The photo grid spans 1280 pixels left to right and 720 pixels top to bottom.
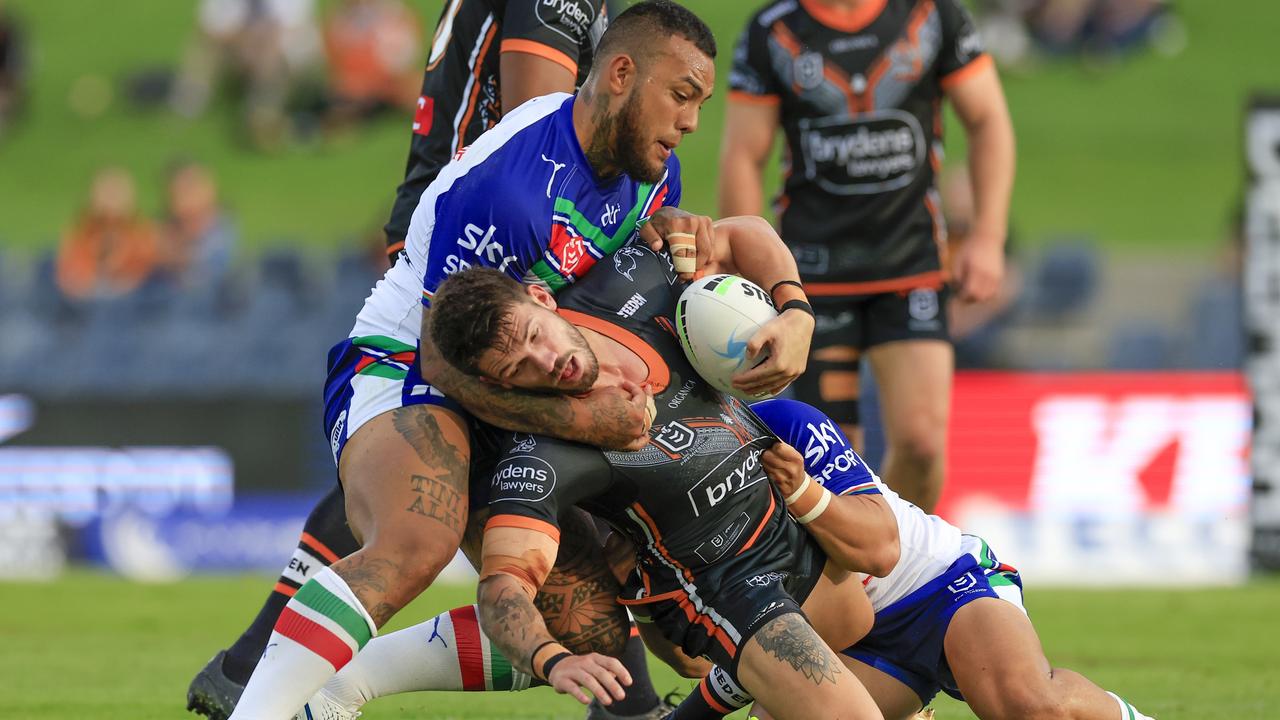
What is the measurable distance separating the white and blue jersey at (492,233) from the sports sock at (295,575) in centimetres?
50

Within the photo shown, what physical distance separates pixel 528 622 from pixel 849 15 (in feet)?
12.7

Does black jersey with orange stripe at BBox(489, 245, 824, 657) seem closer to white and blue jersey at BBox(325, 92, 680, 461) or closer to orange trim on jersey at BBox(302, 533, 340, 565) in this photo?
white and blue jersey at BBox(325, 92, 680, 461)

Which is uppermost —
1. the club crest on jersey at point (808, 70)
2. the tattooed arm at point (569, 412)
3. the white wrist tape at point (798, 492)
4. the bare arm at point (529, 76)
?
the bare arm at point (529, 76)

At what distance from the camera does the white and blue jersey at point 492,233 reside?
15.4 feet

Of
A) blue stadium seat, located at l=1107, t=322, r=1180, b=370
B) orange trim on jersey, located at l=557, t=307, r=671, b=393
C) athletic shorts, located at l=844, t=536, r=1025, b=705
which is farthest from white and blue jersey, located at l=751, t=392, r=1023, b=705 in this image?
blue stadium seat, located at l=1107, t=322, r=1180, b=370

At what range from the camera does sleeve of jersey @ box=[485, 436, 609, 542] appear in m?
4.24

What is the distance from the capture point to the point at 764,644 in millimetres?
4324

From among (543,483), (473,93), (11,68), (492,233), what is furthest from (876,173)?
(11,68)

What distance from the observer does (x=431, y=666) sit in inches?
193

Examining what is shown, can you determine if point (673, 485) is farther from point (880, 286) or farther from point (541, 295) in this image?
point (880, 286)

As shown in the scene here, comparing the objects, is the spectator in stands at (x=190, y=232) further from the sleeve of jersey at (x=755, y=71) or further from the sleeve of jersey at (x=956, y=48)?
the sleeve of jersey at (x=956, y=48)

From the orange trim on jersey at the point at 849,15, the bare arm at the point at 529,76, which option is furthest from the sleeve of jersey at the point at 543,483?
the orange trim on jersey at the point at 849,15

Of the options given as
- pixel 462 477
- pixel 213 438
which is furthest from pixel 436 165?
pixel 213 438

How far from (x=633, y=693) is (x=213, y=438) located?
7.62 meters
